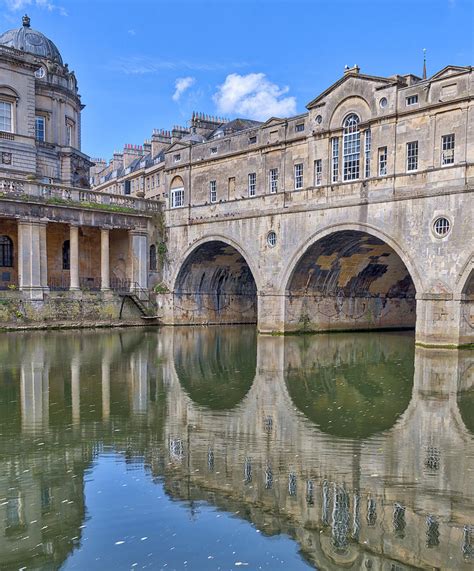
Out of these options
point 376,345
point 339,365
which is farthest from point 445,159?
point 339,365

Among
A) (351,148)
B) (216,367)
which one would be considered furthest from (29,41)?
(216,367)

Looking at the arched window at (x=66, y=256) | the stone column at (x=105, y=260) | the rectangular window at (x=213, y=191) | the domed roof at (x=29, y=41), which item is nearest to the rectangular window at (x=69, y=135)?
the domed roof at (x=29, y=41)

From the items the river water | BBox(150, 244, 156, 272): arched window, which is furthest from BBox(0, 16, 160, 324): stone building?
the river water

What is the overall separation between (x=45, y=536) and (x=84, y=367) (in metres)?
10.5

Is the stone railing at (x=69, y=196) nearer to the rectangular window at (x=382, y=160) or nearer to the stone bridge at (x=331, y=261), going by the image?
the stone bridge at (x=331, y=261)

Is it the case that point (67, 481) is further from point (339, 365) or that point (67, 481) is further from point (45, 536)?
point (339, 365)

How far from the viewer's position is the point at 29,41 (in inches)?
1634

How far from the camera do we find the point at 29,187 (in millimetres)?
28875

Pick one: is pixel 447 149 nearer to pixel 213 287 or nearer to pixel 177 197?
pixel 213 287

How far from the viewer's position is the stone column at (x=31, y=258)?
28406mm

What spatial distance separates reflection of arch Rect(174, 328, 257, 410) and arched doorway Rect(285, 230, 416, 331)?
3133 millimetres

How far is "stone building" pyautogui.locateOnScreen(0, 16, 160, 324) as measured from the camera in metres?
28.6

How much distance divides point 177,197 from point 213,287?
5917mm

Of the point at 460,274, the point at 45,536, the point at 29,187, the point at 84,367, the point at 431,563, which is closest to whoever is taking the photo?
the point at 431,563
